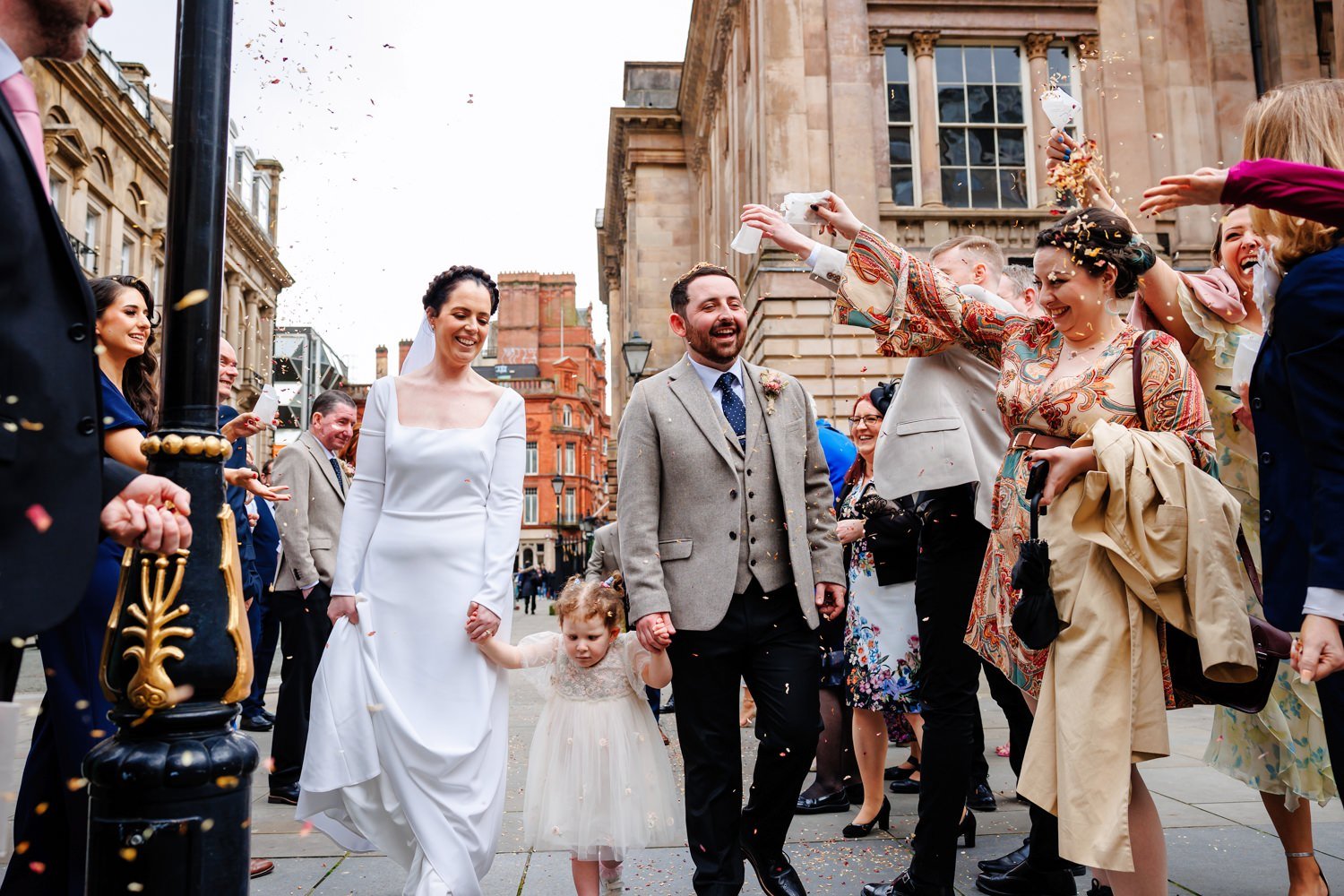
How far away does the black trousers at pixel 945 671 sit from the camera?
3.36 meters

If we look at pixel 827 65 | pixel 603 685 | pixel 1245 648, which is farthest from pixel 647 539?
pixel 827 65

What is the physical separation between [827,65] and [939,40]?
7.52ft

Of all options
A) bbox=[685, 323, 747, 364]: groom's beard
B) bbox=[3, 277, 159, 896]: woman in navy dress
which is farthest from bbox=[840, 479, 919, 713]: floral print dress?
bbox=[3, 277, 159, 896]: woman in navy dress

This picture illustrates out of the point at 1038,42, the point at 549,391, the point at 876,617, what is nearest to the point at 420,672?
the point at 876,617

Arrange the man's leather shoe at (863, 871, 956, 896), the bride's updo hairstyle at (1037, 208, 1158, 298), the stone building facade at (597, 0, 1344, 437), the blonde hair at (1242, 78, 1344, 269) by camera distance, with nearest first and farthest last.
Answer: the blonde hair at (1242, 78, 1344, 269) → the bride's updo hairstyle at (1037, 208, 1158, 298) → the man's leather shoe at (863, 871, 956, 896) → the stone building facade at (597, 0, 1344, 437)

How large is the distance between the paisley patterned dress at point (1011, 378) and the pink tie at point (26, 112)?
259cm

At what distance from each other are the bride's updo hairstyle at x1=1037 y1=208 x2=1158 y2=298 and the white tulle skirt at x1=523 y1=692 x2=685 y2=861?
89.8 inches

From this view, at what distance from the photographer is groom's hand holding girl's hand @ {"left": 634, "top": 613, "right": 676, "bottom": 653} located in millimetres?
3336

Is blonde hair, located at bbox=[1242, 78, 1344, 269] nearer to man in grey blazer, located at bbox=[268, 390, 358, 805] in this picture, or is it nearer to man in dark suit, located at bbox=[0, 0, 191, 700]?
man in dark suit, located at bbox=[0, 0, 191, 700]

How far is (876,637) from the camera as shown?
16.7ft

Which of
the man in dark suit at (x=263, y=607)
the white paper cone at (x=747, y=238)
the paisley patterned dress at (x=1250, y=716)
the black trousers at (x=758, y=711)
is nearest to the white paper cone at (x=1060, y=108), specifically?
the paisley patterned dress at (x=1250, y=716)

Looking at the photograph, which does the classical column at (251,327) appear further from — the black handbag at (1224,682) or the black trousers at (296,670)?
the black handbag at (1224,682)

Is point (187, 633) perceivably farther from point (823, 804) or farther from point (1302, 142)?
point (823, 804)

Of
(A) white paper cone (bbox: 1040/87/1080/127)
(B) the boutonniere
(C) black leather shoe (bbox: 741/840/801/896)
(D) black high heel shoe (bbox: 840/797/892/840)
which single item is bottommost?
(D) black high heel shoe (bbox: 840/797/892/840)
